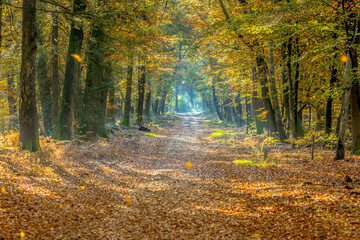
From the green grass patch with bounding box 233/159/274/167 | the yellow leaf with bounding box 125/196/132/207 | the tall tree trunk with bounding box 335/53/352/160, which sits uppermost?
the tall tree trunk with bounding box 335/53/352/160

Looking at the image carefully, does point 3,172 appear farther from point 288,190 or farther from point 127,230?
point 288,190

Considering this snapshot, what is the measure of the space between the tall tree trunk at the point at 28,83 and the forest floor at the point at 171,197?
0.64 metres

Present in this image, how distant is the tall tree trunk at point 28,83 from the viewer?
11.0m

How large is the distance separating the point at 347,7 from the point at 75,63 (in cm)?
1266

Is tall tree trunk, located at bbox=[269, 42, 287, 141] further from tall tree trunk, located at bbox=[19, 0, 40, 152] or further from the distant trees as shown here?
tall tree trunk, located at bbox=[19, 0, 40, 152]

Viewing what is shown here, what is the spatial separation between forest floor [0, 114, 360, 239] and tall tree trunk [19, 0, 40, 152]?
0.64 meters

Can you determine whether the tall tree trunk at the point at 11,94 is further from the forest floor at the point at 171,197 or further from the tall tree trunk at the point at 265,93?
the tall tree trunk at the point at 265,93

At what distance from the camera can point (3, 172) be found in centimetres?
884

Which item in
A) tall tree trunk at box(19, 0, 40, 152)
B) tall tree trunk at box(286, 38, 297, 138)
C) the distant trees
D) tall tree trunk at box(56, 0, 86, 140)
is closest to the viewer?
tall tree trunk at box(19, 0, 40, 152)

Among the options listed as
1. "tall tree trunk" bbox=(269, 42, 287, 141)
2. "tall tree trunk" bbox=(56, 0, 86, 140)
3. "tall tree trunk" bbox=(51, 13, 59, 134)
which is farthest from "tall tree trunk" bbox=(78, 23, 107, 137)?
"tall tree trunk" bbox=(269, 42, 287, 141)

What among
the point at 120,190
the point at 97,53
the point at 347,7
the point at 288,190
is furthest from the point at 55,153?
the point at 347,7

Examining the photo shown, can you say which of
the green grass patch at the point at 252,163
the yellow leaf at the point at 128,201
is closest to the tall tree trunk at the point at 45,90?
the yellow leaf at the point at 128,201

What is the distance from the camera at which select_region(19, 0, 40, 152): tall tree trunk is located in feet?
36.2

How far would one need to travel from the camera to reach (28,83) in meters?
11.3
